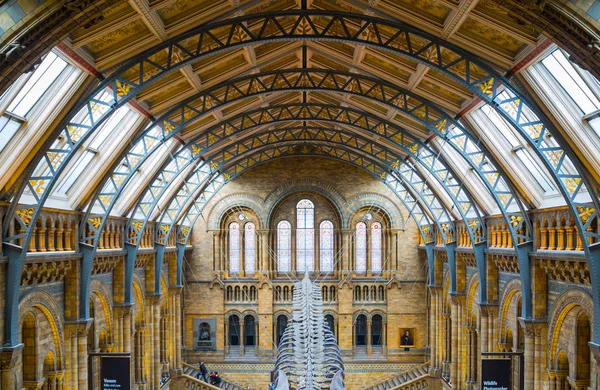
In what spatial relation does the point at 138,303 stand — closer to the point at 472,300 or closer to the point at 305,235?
the point at 305,235

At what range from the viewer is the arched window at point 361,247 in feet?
133

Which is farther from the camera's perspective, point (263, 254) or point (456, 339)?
point (263, 254)

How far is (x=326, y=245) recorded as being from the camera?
134 ft

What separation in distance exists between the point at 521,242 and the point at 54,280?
14.8 metres

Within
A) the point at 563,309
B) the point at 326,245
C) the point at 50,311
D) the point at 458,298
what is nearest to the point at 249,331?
the point at 326,245

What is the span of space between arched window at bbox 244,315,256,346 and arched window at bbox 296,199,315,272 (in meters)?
4.34

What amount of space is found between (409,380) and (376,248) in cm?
817

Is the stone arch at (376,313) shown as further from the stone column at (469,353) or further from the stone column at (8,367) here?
the stone column at (8,367)

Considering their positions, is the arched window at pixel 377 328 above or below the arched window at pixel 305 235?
below

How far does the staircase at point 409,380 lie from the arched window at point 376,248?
6328 mm

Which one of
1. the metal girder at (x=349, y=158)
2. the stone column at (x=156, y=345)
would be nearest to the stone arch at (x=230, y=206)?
the metal girder at (x=349, y=158)

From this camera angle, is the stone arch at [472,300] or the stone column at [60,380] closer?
the stone column at [60,380]

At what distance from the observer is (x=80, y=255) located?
21062mm

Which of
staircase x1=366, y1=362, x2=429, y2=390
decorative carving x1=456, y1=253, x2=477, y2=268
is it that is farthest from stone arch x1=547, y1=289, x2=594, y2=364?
staircase x1=366, y1=362, x2=429, y2=390
